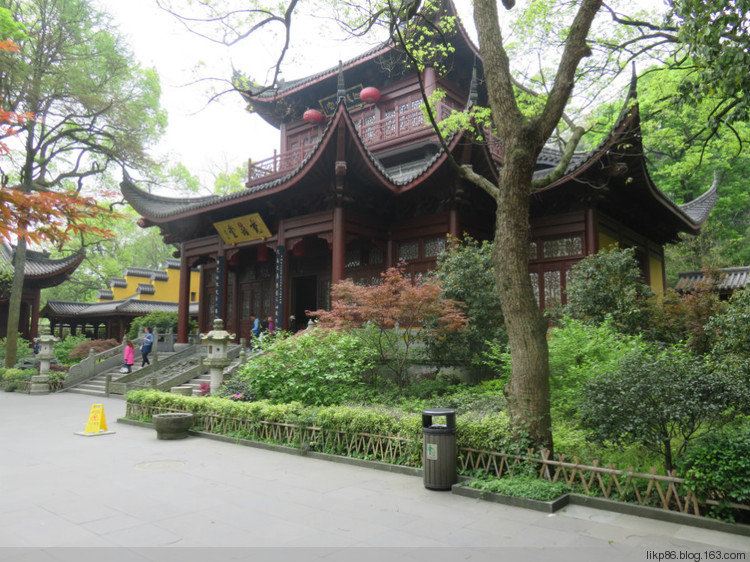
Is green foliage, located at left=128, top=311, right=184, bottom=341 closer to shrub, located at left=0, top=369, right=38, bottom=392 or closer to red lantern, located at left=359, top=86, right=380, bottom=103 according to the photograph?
shrub, located at left=0, top=369, right=38, bottom=392

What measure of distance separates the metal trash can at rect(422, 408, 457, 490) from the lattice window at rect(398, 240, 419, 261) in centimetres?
792

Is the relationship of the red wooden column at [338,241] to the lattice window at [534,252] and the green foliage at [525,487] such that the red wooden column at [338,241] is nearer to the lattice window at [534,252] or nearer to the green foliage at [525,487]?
the lattice window at [534,252]

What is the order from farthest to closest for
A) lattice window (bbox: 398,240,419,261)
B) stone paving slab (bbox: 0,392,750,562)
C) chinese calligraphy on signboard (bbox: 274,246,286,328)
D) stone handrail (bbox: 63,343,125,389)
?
stone handrail (bbox: 63,343,125,389), chinese calligraphy on signboard (bbox: 274,246,286,328), lattice window (bbox: 398,240,419,261), stone paving slab (bbox: 0,392,750,562)

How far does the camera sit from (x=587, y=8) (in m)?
5.43

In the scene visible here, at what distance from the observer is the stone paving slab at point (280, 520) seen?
12.1 ft

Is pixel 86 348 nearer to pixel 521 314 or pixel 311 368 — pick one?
pixel 311 368

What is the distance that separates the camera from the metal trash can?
5.32 metres

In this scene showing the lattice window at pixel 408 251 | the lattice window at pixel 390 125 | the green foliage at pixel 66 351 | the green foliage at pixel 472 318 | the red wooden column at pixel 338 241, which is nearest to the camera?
the green foliage at pixel 472 318

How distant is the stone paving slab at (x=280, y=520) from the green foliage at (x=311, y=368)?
6.36 ft

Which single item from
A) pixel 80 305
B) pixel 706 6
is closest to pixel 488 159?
pixel 706 6

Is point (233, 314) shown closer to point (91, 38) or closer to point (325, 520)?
point (91, 38)

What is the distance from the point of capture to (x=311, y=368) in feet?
29.1

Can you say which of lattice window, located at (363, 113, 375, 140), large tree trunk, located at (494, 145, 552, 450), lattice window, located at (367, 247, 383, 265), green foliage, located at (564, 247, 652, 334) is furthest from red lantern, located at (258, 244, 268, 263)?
large tree trunk, located at (494, 145, 552, 450)
